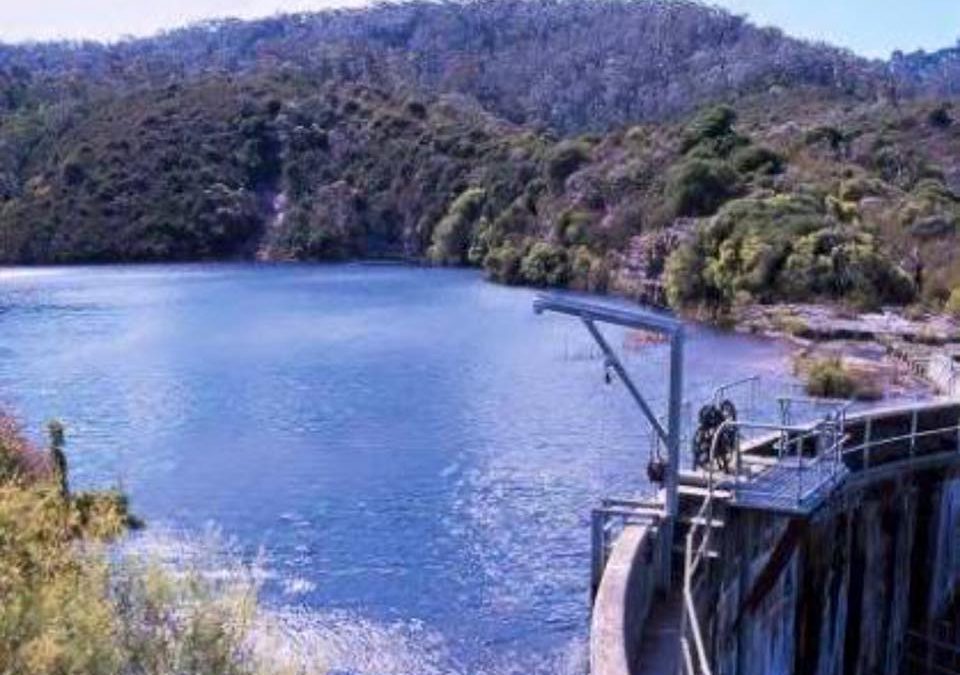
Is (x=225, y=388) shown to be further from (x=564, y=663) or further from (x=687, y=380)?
(x=564, y=663)

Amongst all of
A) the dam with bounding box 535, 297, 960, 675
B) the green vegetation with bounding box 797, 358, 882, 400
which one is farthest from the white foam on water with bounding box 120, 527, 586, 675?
the green vegetation with bounding box 797, 358, 882, 400

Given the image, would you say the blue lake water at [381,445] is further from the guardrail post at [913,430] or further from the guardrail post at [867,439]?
the guardrail post at [913,430]

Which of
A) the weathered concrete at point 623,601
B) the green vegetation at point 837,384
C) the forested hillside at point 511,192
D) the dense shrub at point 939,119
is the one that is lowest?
the green vegetation at point 837,384

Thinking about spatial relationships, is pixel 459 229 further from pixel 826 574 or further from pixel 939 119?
pixel 826 574

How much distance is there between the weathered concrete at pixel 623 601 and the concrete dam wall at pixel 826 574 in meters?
0.03

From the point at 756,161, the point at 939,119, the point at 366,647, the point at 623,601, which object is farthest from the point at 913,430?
the point at 939,119

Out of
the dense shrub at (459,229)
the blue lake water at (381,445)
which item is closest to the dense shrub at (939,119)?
the dense shrub at (459,229)

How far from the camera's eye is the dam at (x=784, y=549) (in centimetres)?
2159

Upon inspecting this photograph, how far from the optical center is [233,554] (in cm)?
3997

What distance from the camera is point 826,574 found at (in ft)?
90.2

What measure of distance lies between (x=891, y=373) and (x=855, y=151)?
82.9 m

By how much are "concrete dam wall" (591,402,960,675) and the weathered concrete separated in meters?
0.03

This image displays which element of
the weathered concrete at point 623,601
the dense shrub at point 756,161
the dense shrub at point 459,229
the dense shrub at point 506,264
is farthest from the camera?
the dense shrub at point 459,229

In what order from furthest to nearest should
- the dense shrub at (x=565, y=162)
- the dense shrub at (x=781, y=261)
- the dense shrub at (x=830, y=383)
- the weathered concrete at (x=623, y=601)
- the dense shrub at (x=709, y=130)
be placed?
the dense shrub at (x=565, y=162) → the dense shrub at (x=709, y=130) → the dense shrub at (x=781, y=261) → the dense shrub at (x=830, y=383) → the weathered concrete at (x=623, y=601)
